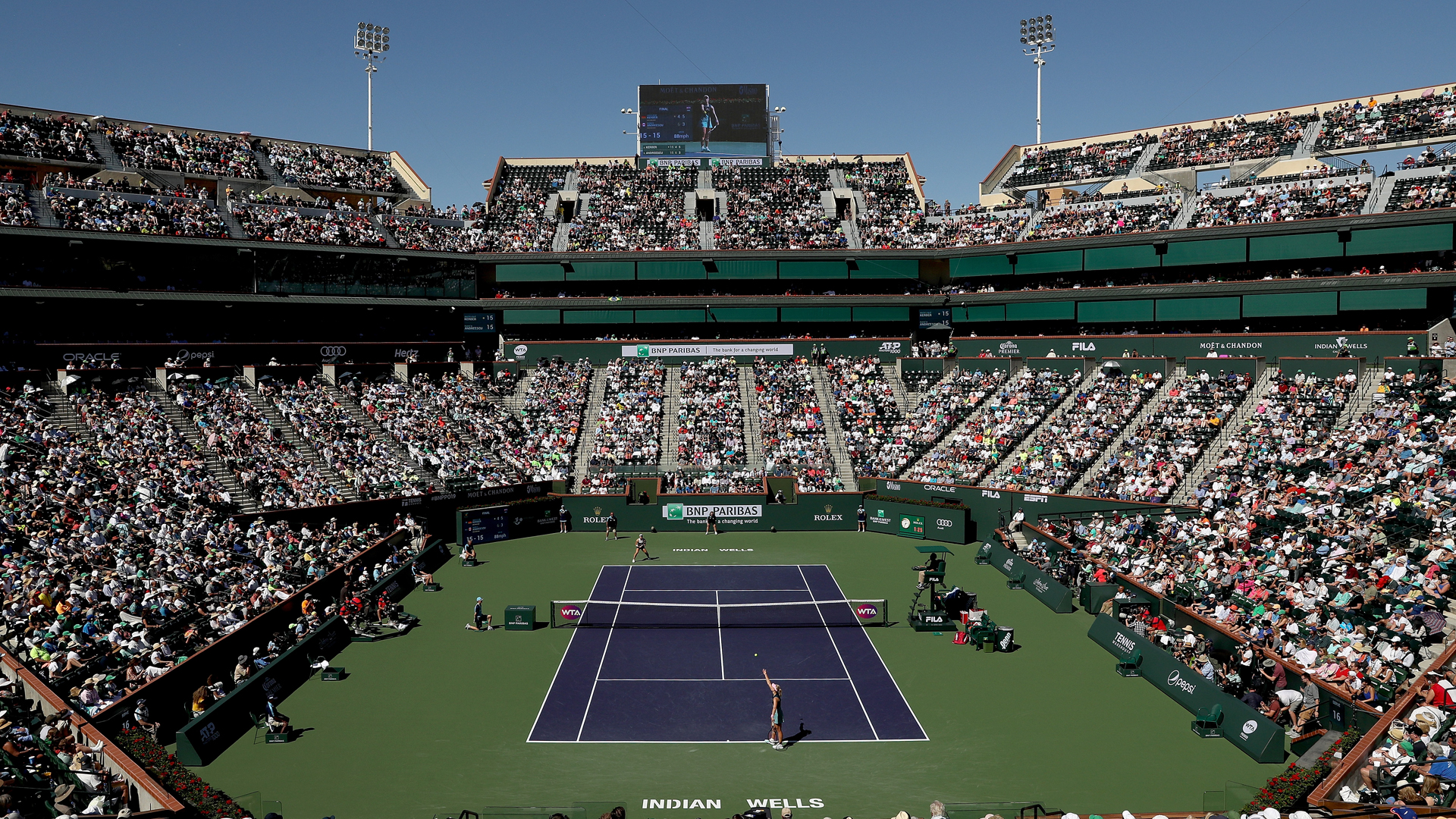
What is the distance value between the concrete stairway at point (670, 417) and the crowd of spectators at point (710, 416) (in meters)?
0.19

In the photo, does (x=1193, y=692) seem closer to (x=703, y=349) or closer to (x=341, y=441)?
(x=341, y=441)

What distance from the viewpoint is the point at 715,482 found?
49219mm

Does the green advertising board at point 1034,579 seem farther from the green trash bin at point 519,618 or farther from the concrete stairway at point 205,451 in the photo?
the concrete stairway at point 205,451

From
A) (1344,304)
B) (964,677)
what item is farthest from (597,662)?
(1344,304)

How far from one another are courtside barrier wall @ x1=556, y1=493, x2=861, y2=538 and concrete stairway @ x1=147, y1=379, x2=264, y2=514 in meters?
14.2

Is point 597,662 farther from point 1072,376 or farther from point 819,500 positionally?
point 1072,376

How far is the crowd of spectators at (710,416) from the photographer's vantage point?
51312 millimetres

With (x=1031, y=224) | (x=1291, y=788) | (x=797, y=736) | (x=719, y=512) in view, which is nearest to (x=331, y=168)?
(x=719, y=512)

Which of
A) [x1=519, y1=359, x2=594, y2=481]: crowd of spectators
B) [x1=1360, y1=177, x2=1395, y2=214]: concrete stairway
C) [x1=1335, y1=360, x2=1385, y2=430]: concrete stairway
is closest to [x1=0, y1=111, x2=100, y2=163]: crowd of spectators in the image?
[x1=519, y1=359, x2=594, y2=481]: crowd of spectators

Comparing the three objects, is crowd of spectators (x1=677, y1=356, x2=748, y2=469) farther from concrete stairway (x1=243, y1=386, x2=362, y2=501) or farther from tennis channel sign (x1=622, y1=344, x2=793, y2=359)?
concrete stairway (x1=243, y1=386, x2=362, y2=501)

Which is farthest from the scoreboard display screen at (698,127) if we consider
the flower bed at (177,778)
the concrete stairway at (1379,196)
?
the flower bed at (177,778)

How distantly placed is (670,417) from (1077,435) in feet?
71.0

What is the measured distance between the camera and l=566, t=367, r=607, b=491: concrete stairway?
50.7 meters

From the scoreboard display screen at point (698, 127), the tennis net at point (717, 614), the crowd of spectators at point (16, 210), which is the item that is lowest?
the tennis net at point (717, 614)
